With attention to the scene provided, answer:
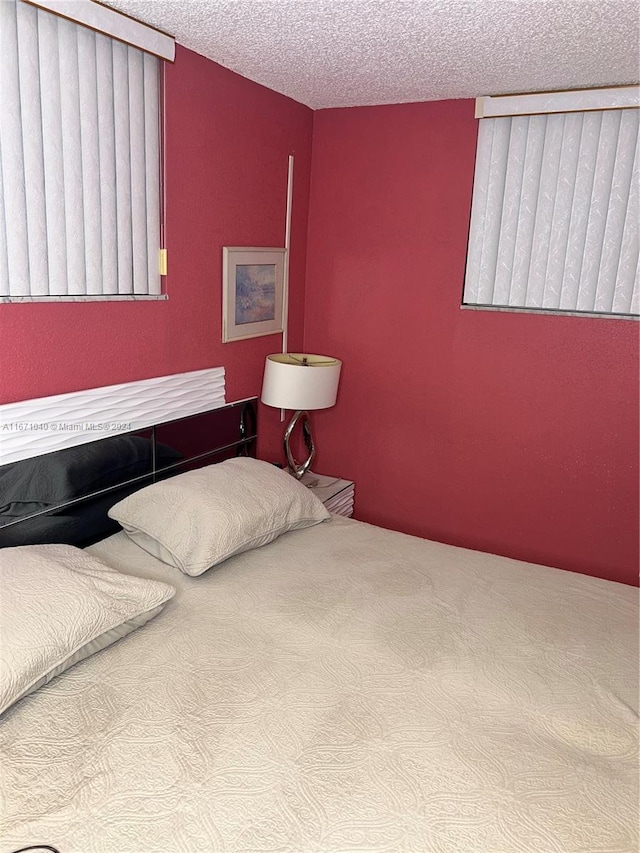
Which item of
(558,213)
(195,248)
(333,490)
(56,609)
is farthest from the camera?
(333,490)

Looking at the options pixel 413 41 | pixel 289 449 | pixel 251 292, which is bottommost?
pixel 289 449

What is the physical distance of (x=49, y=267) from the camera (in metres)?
2.17

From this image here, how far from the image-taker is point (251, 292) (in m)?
3.16

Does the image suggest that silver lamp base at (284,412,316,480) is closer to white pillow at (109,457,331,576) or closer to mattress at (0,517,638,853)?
white pillow at (109,457,331,576)

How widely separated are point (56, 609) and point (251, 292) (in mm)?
1859

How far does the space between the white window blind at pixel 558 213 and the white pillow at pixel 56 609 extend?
212cm

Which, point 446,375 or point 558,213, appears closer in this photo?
point 558,213

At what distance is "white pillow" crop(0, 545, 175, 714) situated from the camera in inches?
61.6

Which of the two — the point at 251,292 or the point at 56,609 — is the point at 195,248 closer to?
the point at 251,292

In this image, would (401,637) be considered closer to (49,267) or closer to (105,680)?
(105,680)

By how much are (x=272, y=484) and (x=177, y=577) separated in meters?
0.55

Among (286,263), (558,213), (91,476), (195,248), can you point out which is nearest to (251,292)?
(286,263)

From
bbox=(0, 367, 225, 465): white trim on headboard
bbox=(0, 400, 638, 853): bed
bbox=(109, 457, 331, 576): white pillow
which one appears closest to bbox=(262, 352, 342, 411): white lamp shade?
bbox=(0, 367, 225, 465): white trim on headboard

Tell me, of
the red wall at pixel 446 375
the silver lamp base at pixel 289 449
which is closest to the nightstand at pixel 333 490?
the silver lamp base at pixel 289 449
